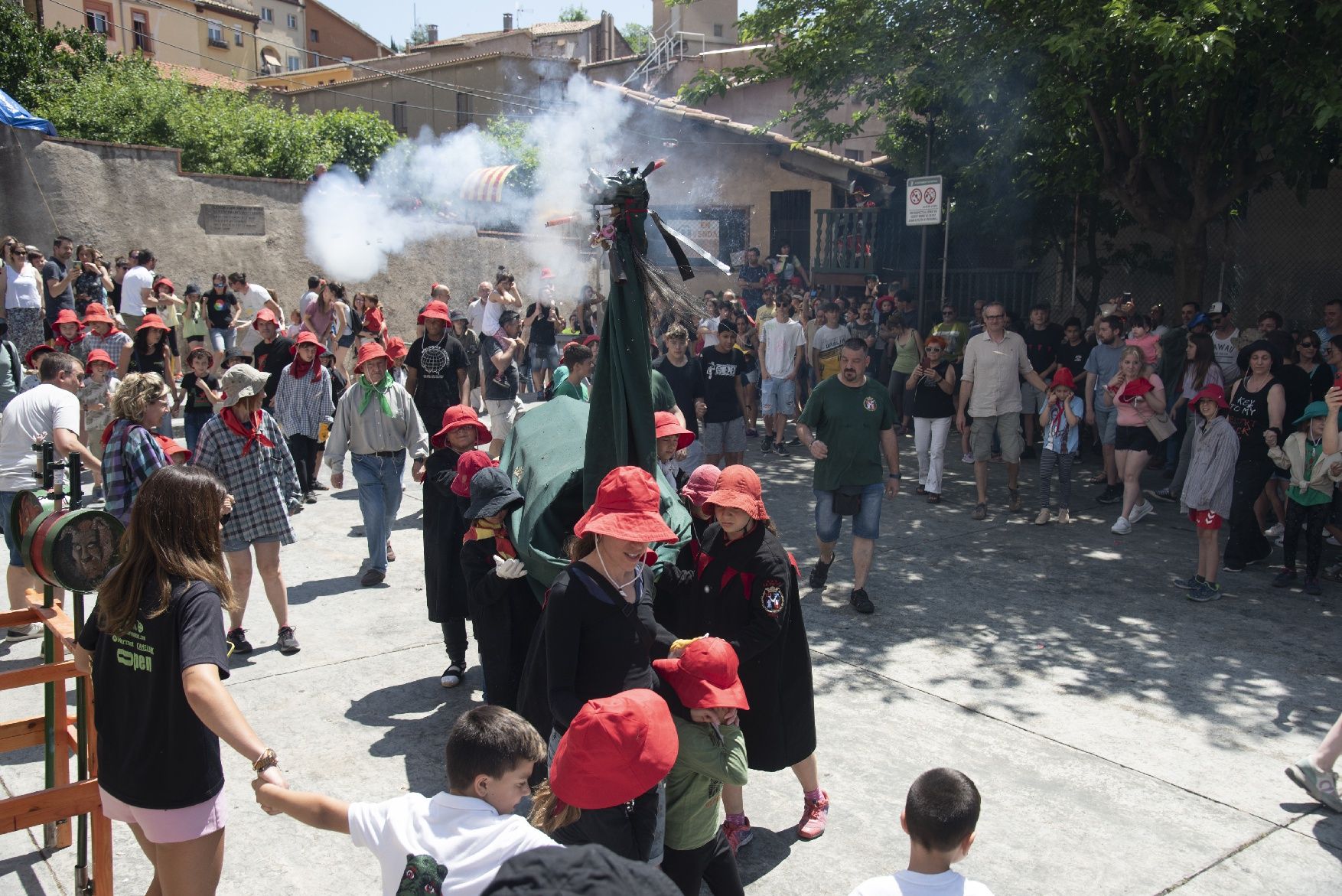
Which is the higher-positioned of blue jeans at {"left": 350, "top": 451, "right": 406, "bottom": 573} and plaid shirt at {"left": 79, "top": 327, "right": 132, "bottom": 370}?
plaid shirt at {"left": 79, "top": 327, "right": 132, "bottom": 370}

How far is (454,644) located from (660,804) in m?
2.98

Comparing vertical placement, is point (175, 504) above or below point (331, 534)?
above

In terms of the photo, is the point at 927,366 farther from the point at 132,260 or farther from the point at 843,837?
the point at 132,260

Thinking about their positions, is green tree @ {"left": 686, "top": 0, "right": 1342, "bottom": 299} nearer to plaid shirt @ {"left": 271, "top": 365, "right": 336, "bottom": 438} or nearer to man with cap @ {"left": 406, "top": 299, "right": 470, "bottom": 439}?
man with cap @ {"left": 406, "top": 299, "right": 470, "bottom": 439}

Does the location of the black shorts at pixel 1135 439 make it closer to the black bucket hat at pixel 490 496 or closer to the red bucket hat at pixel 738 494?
the red bucket hat at pixel 738 494

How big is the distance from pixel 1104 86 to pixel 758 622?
9338 mm

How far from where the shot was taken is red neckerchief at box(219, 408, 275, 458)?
6.25 meters

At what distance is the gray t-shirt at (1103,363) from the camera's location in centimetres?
1055

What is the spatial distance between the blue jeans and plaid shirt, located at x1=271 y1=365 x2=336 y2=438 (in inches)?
80.2

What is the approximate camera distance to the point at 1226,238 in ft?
45.8

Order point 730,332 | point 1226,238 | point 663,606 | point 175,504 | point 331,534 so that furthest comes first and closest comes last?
point 1226,238 < point 730,332 < point 331,534 < point 663,606 < point 175,504

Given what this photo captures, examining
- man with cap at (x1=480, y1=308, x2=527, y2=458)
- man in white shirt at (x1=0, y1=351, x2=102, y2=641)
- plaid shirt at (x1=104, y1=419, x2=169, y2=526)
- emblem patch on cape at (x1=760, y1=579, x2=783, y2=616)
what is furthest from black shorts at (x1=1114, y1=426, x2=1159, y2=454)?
man in white shirt at (x1=0, y1=351, x2=102, y2=641)

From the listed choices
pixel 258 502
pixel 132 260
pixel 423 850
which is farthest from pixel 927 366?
pixel 132 260

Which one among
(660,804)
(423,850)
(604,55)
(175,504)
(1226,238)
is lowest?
(660,804)
